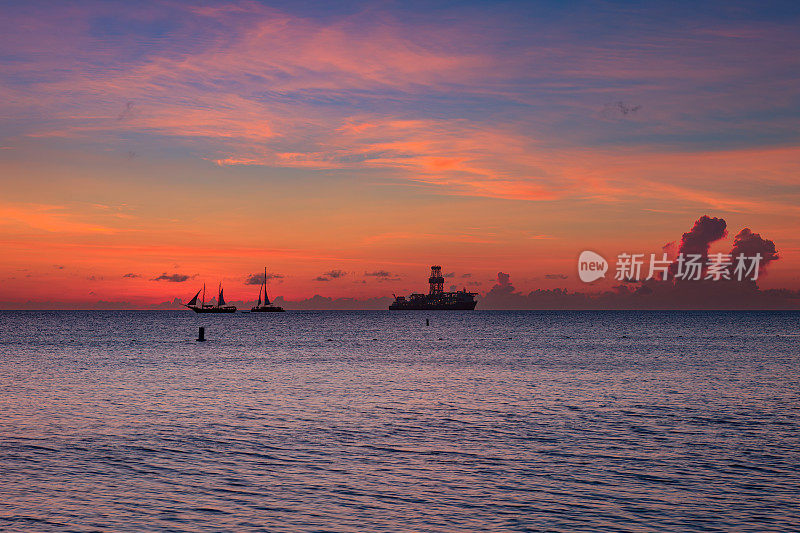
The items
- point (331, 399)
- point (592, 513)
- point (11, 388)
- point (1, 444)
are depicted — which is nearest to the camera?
point (592, 513)

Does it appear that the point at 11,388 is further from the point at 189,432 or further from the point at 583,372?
the point at 583,372

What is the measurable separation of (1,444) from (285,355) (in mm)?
60905

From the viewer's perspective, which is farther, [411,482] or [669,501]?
[411,482]

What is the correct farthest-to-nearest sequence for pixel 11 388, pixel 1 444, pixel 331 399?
1. pixel 11 388
2. pixel 331 399
3. pixel 1 444

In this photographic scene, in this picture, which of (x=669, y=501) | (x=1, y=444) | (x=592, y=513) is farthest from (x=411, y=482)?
(x=1, y=444)

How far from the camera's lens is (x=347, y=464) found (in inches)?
938

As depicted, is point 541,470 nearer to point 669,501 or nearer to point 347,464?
point 669,501

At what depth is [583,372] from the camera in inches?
2432

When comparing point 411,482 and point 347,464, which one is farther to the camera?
point 347,464

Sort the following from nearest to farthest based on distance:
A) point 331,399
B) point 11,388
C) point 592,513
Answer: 1. point 592,513
2. point 331,399
3. point 11,388

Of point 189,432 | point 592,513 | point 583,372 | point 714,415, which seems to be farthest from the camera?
point 583,372

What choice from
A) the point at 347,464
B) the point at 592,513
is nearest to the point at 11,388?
the point at 347,464

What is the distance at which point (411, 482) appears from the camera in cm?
2134

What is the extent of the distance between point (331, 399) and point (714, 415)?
20.6 meters
